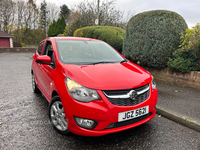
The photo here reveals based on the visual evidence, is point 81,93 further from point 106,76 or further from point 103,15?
point 103,15

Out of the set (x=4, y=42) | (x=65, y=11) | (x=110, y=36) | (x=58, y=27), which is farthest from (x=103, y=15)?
(x=65, y=11)

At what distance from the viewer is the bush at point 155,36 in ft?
18.6

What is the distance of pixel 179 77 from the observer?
18.0 ft

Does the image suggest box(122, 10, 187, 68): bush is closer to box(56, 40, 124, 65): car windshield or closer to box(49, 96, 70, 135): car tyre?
box(56, 40, 124, 65): car windshield

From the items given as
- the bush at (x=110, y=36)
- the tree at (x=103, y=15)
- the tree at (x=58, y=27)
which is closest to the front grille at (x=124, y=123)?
the bush at (x=110, y=36)

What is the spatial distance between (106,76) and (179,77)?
414 centimetres

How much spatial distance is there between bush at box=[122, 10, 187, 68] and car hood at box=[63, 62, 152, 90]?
3570mm

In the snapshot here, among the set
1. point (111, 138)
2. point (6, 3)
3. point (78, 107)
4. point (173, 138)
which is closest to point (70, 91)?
point (78, 107)

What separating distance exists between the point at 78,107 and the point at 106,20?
1779 centimetres

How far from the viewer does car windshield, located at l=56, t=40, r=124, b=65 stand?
290 centimetres

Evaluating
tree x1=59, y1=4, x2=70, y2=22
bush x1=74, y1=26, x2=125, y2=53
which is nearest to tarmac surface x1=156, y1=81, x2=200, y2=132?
bush x1=74, y1=26, x2=125, y2=53

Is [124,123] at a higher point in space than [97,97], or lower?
lower

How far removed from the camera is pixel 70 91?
85.0 inches

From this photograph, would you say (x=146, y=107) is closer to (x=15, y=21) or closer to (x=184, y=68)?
(x=184, y=68)
